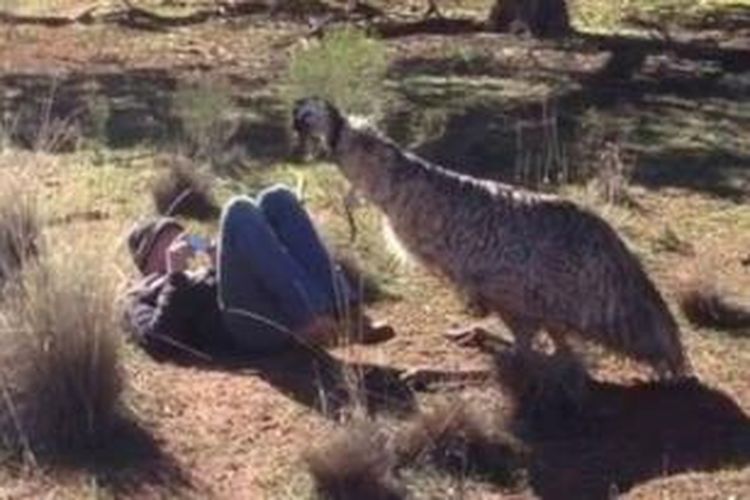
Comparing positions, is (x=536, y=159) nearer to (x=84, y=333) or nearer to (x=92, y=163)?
(x=92, y=163)

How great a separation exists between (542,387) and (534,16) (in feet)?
34.3

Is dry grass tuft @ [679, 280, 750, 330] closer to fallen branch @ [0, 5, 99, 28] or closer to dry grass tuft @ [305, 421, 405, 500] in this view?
dry grass tuft @ [305, 421, 405, 500]

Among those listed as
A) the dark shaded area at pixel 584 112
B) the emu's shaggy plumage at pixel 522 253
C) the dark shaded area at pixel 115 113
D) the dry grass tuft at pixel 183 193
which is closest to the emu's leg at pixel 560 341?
the emu's shaggy plumage at pixel 522 253

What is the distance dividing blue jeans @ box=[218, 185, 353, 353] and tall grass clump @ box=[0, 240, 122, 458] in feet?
2.70

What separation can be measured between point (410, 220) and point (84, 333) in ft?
4.70

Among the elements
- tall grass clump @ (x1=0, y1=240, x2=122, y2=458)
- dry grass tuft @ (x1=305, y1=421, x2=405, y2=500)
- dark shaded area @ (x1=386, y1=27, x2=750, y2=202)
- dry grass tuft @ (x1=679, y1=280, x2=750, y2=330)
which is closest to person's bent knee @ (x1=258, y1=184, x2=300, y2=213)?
tall grass clump @ (x1=0, y1=240, x2=122, y2=458)

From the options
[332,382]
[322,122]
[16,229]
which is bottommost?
[332,382]

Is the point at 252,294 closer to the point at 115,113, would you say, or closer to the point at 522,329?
the point at 522,329

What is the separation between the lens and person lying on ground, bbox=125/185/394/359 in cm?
777

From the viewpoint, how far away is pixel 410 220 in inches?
302

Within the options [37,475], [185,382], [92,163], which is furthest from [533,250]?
[92,163]

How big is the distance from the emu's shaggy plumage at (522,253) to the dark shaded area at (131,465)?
1.40 meters

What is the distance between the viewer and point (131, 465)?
22.1 feet

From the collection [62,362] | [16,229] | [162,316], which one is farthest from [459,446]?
[16,229]
